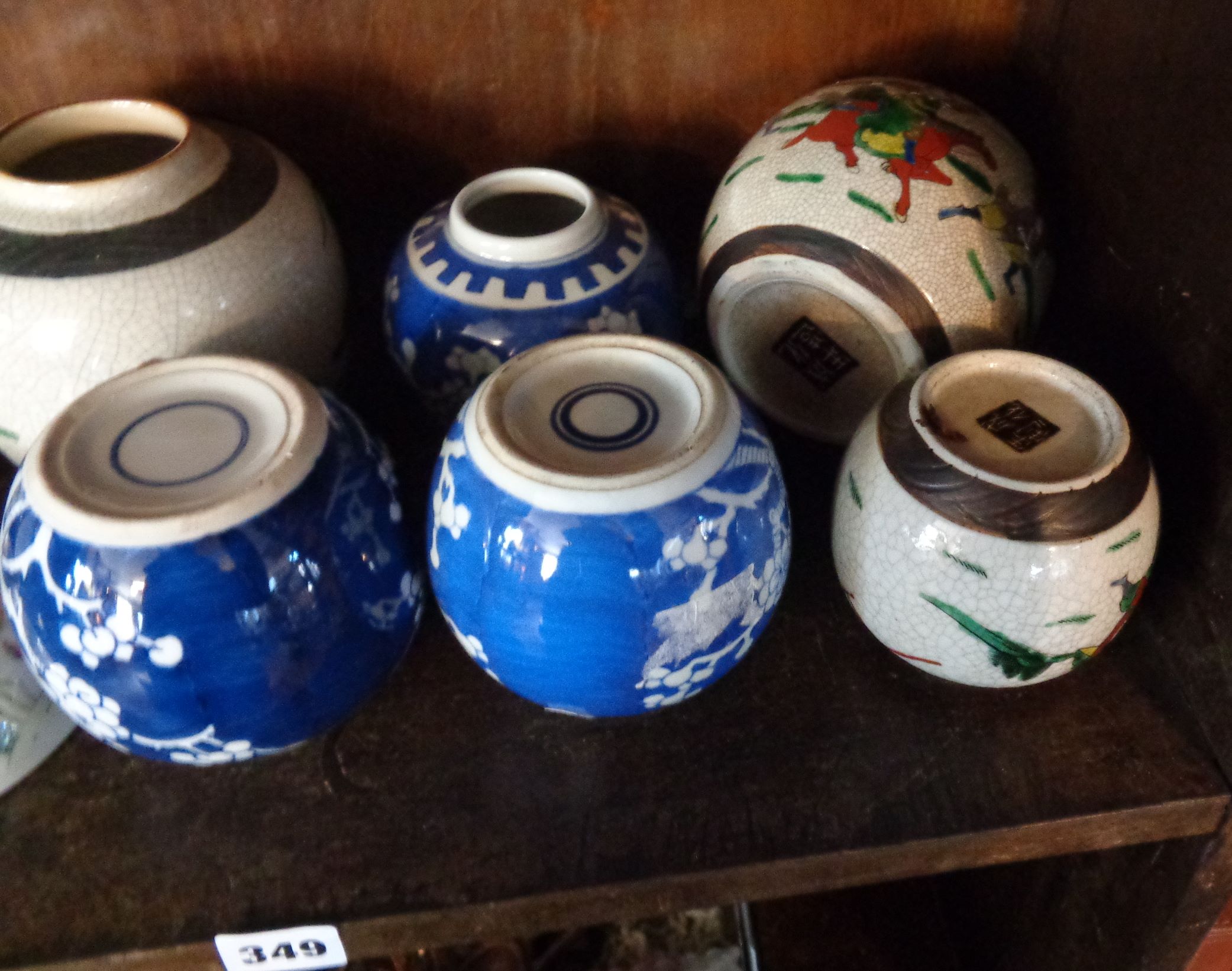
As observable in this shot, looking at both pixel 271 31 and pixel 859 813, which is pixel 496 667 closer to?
pixel 859 813

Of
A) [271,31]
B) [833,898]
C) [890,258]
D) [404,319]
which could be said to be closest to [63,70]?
[271,31]

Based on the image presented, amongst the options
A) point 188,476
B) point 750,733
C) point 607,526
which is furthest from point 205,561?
point 750,733

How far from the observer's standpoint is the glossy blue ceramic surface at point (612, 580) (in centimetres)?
42

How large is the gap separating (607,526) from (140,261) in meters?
0.31

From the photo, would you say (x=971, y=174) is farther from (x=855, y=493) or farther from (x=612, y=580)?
(x=612, y=580)

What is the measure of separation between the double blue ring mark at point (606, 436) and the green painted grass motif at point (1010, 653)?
0.17 metres

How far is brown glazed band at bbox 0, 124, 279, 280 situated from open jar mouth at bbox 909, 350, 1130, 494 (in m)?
0.40

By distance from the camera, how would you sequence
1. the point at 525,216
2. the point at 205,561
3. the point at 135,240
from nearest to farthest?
the point at 205,561
the point at 135,240
the point at 525,216

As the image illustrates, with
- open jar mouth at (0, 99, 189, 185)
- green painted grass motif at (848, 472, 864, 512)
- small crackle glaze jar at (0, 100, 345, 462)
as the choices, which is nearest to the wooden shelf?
green painted grass motif at (848, 472, 864, 512)

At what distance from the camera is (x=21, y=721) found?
51cm

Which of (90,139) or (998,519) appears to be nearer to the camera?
(998,519)

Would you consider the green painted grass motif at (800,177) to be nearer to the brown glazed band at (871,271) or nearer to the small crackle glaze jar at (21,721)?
the brown glazed band at (871,271)

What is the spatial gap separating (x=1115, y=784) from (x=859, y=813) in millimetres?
134

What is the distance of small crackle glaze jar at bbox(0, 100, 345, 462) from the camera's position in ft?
1.66
